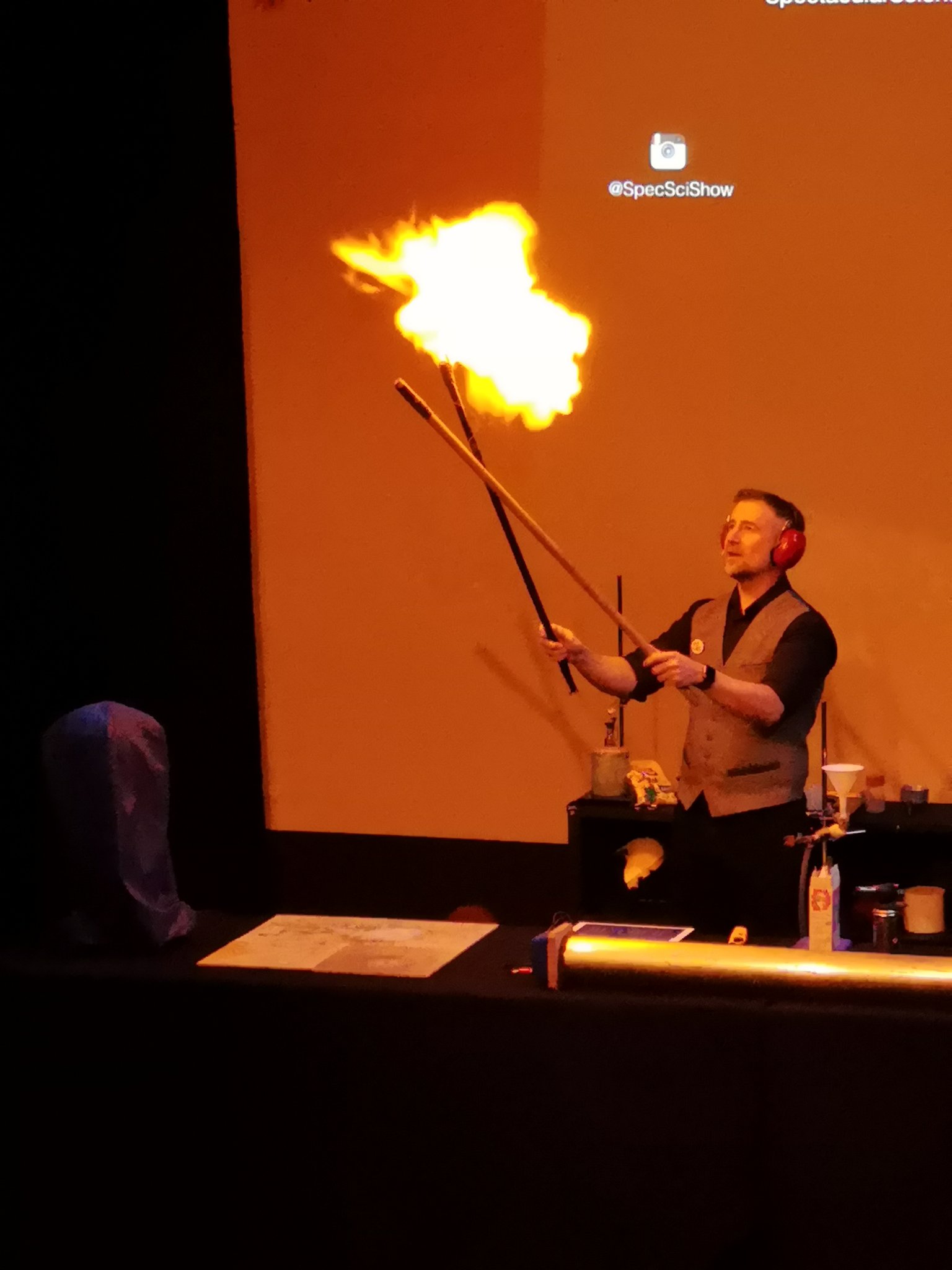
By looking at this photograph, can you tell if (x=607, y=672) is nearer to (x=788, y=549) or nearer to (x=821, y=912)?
(x=788, y=549)

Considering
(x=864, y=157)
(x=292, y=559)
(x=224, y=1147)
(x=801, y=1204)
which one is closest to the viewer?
(x=801, y=1204)

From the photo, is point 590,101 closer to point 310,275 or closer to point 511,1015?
point 310,275

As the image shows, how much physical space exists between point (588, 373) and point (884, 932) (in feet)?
8.87

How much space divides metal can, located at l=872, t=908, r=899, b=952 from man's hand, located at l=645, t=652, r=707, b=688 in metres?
0.77

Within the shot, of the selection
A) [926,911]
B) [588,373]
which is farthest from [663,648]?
[588,373]

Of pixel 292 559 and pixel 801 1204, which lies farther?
pixel 292 559

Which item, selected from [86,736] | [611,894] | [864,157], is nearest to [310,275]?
[864,157]

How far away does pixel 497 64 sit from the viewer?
504cm

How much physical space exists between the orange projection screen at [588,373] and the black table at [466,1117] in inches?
101

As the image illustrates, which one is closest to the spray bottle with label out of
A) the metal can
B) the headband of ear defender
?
the metal can

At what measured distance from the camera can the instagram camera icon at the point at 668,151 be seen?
16.0ft

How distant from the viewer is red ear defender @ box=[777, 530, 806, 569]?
3.63 m

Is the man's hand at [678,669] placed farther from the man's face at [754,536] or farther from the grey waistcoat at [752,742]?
the man's face at [754,536]

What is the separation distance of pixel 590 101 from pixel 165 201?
1.47 meters
